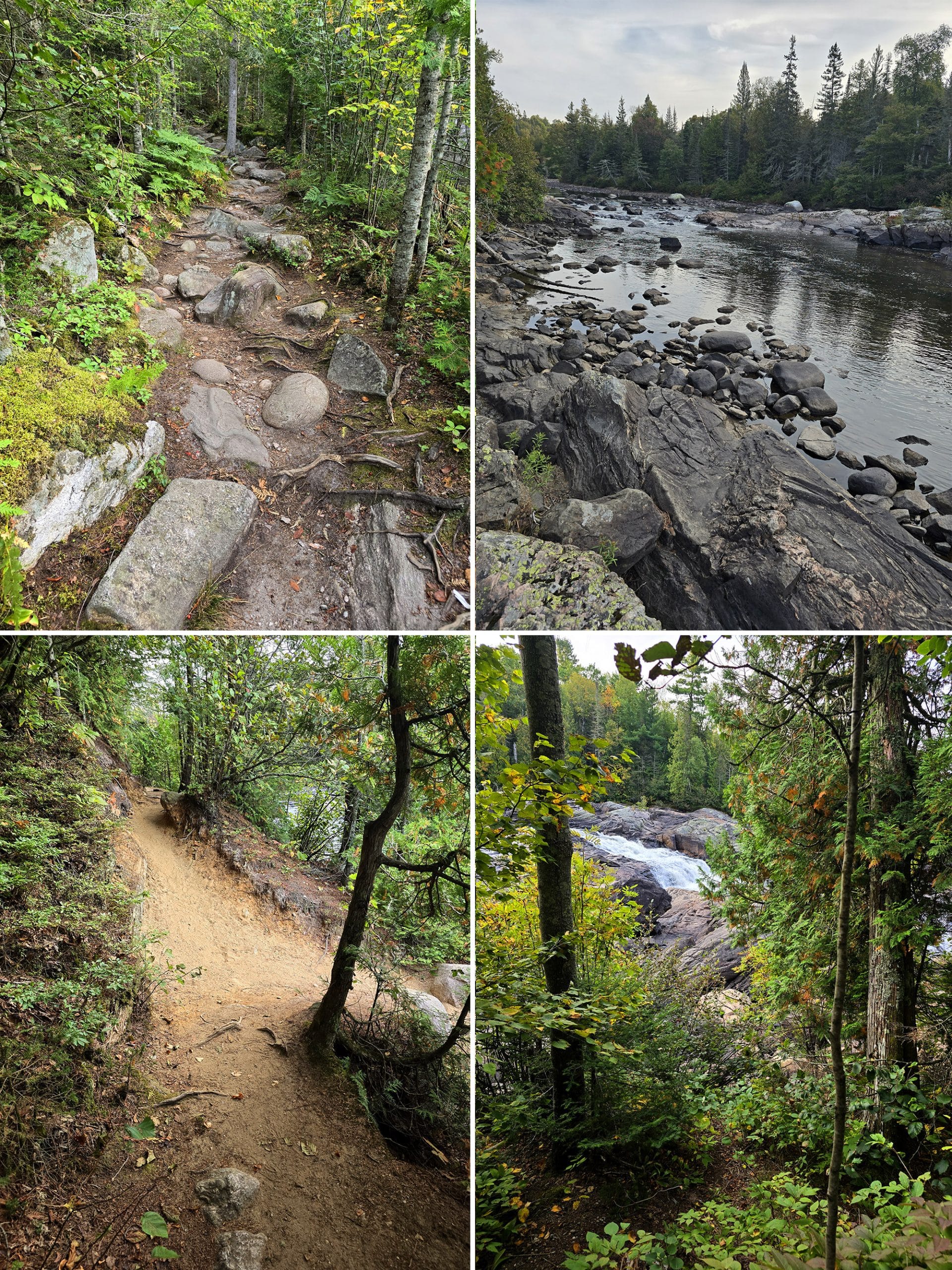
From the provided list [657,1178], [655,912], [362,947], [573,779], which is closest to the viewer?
[573,779]

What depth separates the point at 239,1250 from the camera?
7.68 ft

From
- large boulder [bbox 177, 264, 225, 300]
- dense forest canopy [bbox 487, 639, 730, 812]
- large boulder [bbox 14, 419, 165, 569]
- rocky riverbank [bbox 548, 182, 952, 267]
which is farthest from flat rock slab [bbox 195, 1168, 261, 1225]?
rocky riverbank [bbox 548, 182, 952, 267]

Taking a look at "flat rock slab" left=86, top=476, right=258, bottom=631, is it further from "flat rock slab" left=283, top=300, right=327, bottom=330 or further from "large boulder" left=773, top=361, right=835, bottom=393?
"large boulder" left=773, top=361, right=835, bottom=393

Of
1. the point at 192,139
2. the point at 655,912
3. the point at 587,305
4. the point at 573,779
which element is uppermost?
the point at 192,139

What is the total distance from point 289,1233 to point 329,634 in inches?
95.1

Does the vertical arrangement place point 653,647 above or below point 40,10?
below

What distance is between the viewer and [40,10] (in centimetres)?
380

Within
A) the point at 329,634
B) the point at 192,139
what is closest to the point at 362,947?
the point at 329,634

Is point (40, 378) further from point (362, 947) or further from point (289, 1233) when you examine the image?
point (289, 1233)

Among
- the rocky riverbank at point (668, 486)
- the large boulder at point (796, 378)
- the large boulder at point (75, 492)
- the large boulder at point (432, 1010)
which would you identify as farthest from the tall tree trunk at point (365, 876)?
the large boulder at point (796, 378)

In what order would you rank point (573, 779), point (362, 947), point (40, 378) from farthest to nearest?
point (362, 947) < point (40, 378) < point (573, 779)

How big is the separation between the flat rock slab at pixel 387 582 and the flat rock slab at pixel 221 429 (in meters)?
0.89

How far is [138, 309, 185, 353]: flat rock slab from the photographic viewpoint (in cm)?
447

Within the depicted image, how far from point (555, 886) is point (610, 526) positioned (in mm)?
1892
